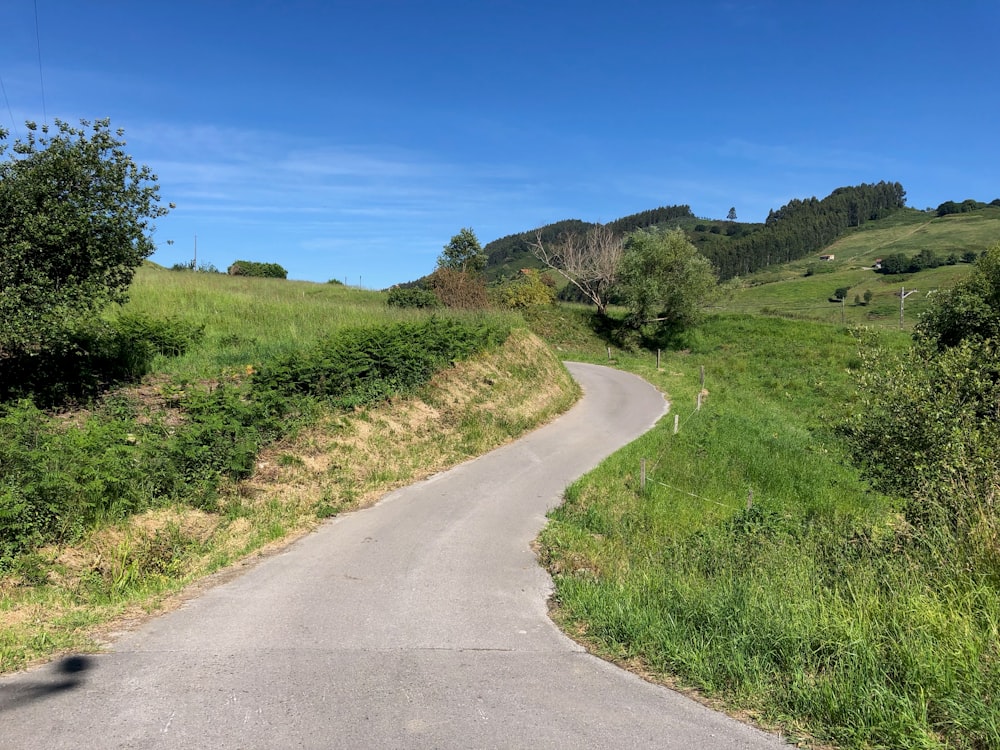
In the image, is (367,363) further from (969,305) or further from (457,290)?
(969,305)

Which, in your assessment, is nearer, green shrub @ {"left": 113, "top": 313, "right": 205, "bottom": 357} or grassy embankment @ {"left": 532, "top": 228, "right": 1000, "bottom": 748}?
grassy embankment @ {"left": 532, "top": 228, "right": 1000, "bottom": 748}

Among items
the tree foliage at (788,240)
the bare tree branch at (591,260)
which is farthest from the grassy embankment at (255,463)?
the tree foliage at (788,240)

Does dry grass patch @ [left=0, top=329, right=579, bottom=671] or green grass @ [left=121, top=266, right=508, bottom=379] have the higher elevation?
green grass @ [left=121, top=266, right=508, bottom=379]

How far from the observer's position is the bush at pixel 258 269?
61106 millimetres

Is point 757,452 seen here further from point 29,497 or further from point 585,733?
point 29,497

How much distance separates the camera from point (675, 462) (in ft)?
50.2

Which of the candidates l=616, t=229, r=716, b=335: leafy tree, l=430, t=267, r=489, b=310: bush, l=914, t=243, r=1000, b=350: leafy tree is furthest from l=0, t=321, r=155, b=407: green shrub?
l=616, t=229, r=716, b=335: leafy tree

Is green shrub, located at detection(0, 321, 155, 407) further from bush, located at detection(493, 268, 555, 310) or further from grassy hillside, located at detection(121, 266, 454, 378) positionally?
bush, located at detection(493, 268, 555, 310)

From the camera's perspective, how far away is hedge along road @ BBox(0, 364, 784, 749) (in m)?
3.54

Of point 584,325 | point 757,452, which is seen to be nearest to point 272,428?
point 757,452

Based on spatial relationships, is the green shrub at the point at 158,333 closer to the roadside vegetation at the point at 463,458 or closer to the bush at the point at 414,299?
the roadside vegetation at the point at 463,458

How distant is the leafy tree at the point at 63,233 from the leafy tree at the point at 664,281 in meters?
36.5

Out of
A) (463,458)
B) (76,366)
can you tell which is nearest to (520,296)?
(463,458)

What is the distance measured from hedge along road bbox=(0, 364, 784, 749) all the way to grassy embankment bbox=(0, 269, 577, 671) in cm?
75
